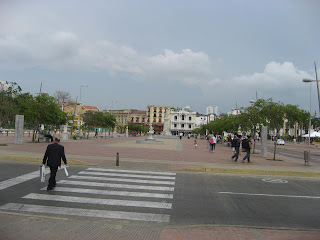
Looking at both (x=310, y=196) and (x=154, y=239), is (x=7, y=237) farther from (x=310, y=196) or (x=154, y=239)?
(x=310, y=196)

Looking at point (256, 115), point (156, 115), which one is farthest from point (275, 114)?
point (156, 115)

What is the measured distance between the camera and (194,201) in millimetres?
7668

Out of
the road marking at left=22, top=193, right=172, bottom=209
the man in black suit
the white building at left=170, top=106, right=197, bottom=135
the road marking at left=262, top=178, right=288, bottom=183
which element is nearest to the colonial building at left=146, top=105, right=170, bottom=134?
the white building at left=170, top=106, right=197, bottom=135

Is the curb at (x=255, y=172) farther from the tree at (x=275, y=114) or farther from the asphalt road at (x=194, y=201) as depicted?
the tree at (x=275, y=114)

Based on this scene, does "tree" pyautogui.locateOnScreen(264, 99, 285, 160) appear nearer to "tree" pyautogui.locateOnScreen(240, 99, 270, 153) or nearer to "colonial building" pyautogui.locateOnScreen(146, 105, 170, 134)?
"tree" pyautogui.locateOnScreen(240, 99, 270, 153)

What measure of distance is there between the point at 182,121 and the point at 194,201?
423 ft

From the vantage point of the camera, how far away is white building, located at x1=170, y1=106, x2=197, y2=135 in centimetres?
13625

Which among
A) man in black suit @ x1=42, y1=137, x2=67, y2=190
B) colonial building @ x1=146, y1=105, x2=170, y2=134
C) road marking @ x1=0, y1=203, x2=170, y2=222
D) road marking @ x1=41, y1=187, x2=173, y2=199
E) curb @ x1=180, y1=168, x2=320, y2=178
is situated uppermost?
colonial building @ x1=146, y1=105, x2=170, y2=134

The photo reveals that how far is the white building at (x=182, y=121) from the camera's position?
447 ft

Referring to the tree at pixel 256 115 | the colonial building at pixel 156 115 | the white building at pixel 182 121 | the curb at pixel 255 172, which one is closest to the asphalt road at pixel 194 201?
the curb at pixel 255 172

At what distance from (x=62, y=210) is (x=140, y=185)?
3400 millimetres

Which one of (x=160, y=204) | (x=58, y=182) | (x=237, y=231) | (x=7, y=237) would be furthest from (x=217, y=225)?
(x=58, y=182)

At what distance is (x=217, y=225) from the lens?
5.68 m

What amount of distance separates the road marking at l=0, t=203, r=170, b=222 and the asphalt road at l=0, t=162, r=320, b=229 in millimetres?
→ 23
